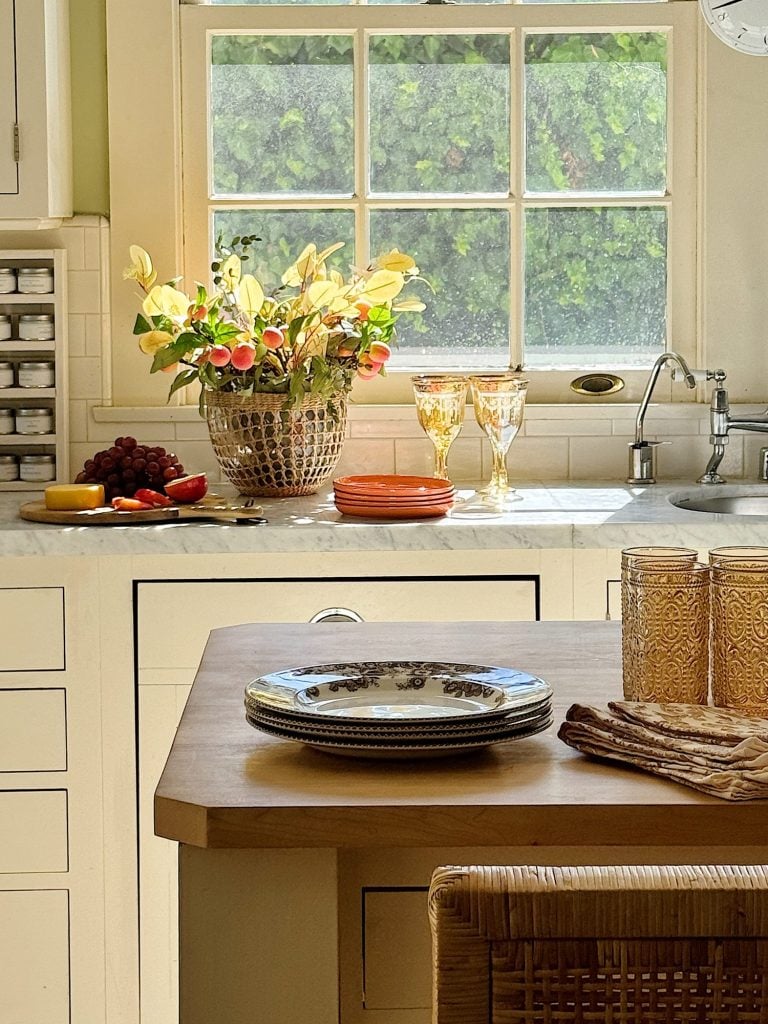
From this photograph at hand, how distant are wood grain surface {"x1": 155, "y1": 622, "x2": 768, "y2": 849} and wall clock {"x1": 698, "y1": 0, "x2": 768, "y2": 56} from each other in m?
1.50

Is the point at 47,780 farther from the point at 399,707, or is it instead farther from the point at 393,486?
the point at 399,707

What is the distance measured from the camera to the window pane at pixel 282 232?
11.7 ft

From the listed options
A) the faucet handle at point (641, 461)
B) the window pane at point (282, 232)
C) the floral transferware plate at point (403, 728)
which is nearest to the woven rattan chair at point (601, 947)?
the floral transferware plate at point (403, 728)

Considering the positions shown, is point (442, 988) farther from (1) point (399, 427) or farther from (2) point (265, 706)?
(1) point (399, 427)

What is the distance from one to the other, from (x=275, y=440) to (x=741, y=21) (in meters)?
1.27

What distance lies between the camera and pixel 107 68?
3.45 m

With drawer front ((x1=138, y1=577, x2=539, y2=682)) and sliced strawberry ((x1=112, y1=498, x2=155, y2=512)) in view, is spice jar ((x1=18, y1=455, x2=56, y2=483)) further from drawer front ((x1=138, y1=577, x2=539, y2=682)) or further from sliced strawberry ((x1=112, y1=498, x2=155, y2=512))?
drawer front ((x1=138, y1=577, x2=539, y2=682))

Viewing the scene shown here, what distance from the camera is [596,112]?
3553 millimetres

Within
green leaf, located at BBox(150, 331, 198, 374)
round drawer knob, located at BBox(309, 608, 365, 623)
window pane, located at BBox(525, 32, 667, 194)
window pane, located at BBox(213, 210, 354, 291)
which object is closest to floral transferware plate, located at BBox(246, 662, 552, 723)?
round drawer knob, located at BBox(309, 608, 365, 623)

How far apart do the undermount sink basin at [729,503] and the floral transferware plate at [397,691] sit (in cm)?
193

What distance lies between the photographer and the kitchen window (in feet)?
11.5

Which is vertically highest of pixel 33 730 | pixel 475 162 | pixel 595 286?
pixel 475 162

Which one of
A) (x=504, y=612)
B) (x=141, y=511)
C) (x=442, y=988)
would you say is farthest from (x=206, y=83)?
(x=442, y=988)

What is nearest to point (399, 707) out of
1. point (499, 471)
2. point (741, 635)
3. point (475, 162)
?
point (741, 635)
